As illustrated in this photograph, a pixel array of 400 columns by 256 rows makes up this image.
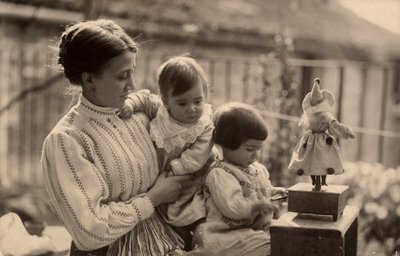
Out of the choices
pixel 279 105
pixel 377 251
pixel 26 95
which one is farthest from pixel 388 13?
pixel 26 95

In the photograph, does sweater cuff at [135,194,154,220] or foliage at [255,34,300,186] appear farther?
foliage at [255,34,300,186]

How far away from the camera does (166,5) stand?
9922 mm

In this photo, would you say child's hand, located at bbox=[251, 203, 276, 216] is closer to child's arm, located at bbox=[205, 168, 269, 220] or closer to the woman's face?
child's arm, located at bbox=[205, 168, 269, 220]

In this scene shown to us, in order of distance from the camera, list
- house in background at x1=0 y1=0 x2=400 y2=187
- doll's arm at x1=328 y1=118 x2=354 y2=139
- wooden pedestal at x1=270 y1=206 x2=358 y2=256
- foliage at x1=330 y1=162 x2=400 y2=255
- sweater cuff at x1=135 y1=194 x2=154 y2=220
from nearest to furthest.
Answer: wooden pedestal at x1=270 y1=206 x2=358 y2=256, doll's arm at x1=328 y1=118 x2=354 y2=139, sweater cuff at x1=135 y1=194 x2=154 y2=220, foliage at x1=330 y1=162 x2=400 y2=255, house in background at x1=0 y1=0 x2=400 y2=187

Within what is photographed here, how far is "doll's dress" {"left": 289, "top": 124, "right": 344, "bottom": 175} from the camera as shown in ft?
9.59

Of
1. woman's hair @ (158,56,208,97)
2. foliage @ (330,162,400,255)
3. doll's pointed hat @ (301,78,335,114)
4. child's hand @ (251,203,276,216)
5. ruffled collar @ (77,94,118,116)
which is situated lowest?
foliage @ (330,162,400,255)

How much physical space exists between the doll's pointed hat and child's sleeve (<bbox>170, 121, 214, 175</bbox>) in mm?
494

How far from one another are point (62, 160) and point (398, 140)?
24.8ft

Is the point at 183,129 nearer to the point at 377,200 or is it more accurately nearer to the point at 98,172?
the point at 98,172

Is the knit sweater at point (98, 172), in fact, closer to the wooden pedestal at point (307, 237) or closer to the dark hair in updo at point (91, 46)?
the dark hair in updo at point (91, 46)

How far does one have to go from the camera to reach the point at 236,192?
10.2 ft

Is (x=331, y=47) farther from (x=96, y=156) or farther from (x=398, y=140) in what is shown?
(x=96, y=156)

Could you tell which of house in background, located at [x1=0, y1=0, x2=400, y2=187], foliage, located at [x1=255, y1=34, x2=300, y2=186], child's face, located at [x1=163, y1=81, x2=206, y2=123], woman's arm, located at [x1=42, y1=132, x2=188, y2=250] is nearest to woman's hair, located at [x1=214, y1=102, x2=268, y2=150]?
child's face, located at [x1=163, y1=81, x2=206, y2=123]

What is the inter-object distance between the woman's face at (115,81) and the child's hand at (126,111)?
0.42 feet
